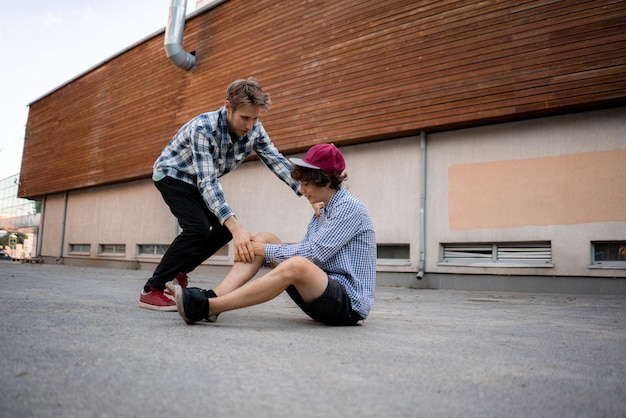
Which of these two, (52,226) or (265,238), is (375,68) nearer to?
(265,238)

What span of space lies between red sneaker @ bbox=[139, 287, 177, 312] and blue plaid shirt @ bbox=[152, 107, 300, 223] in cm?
91

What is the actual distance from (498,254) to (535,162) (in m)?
1.67

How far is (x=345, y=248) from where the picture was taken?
3107mm

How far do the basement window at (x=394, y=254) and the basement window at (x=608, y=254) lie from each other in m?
3.14

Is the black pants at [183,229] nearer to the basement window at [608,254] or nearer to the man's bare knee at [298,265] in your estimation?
the man's bare knee at [298,265]

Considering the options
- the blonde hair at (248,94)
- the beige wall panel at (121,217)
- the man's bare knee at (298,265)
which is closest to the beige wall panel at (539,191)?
the blonde hair at (248,94)

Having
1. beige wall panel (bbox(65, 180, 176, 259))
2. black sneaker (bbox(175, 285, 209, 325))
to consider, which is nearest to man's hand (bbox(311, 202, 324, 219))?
black sneaker (bbox(175, 285, 209, 325))

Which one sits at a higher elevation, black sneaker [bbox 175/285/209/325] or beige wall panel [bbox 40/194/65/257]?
beige wall panel [bbox 40/194/65/257]

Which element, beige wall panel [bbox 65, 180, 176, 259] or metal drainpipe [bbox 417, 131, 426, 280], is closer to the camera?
metal drainpipe [bbox 417, 131, 426, 280]

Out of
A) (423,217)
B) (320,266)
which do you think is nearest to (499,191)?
(423,217)

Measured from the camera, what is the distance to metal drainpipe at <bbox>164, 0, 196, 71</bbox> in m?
14.0

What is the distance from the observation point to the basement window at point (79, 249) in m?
18.9

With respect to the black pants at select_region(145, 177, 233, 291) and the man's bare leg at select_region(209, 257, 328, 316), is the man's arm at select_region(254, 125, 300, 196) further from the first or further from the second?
the man's bare leg at select_region(209, 257, 328, 316)

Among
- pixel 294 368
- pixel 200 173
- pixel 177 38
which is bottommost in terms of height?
pixel 294 368
